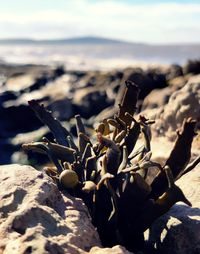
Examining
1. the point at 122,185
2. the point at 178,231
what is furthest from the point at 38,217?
the point at 178,231

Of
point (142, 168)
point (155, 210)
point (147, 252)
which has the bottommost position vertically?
point (147, 252)

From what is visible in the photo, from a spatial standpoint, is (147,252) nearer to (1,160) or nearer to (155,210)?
(155,210)

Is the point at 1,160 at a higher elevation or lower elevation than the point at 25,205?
lower

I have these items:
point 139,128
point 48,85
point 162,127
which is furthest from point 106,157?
point 48,85

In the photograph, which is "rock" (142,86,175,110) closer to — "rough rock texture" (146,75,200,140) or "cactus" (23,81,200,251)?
"rough rock texture" (146,75,200,140)

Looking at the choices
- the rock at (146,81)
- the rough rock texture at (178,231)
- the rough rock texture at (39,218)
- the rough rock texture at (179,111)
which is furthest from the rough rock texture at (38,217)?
the rock at (146,81)
